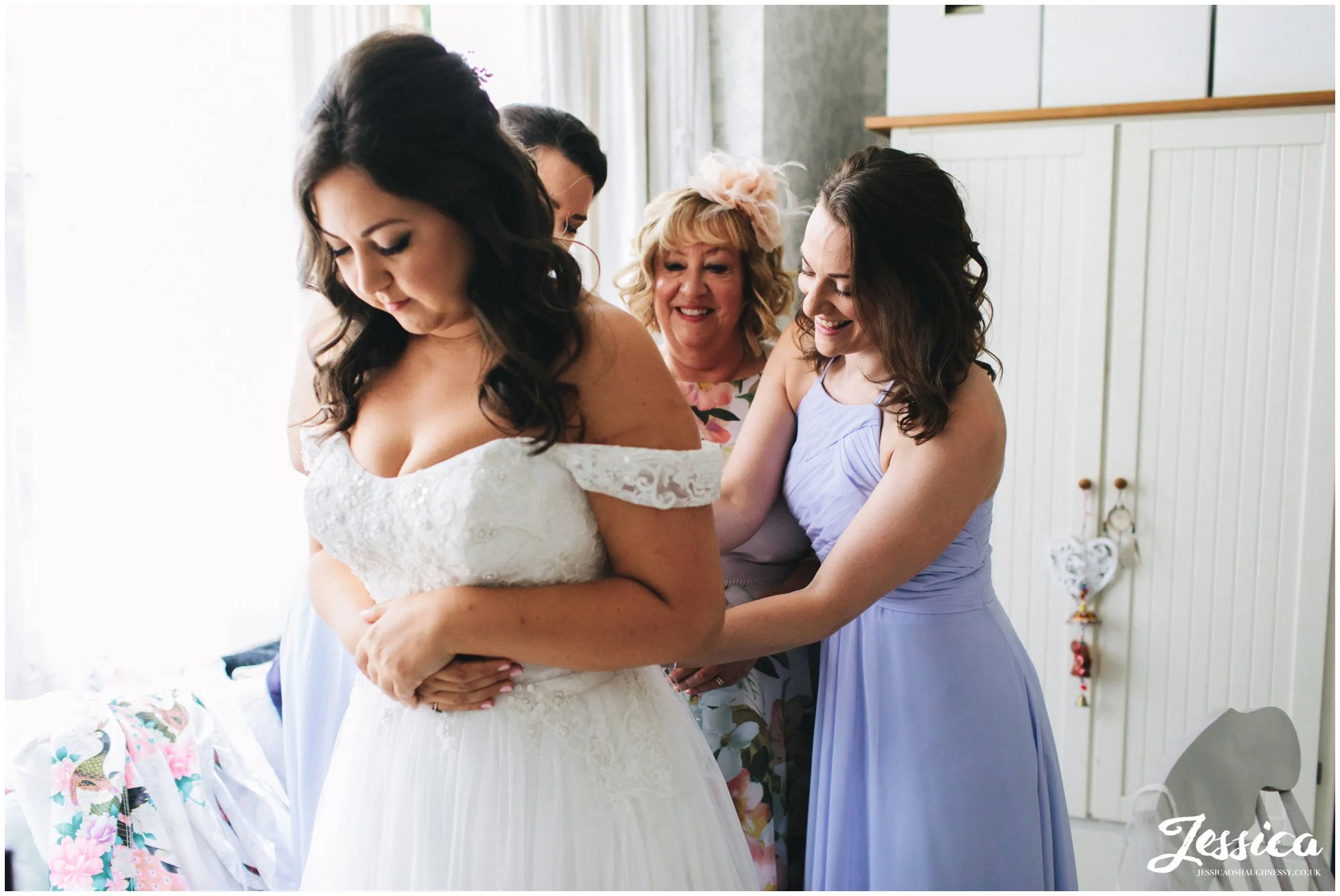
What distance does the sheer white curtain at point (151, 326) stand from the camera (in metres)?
1.77

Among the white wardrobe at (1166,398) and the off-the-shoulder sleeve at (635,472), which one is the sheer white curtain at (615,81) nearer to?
the white wardrobe at (1166,398)

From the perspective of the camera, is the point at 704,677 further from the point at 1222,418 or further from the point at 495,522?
the point at 1222,418

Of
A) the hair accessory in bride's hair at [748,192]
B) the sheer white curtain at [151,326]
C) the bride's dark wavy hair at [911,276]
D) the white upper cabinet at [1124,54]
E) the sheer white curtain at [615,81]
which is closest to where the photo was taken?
the bride's dark wavy hair at [911,276]

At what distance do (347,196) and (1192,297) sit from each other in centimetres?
242

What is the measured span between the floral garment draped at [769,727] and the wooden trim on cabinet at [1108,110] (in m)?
1.62

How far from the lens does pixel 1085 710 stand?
294 centimetres

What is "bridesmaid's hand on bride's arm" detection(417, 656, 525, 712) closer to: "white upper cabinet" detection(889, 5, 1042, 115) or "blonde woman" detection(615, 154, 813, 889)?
"blonde woman" detection(615, 154, 813, 889)

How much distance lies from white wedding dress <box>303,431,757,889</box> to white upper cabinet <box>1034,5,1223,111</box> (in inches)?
86.5

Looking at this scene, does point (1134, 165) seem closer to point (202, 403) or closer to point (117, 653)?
point (202, 403)

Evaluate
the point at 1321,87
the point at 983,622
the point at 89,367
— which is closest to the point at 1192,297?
the point at 1321,87

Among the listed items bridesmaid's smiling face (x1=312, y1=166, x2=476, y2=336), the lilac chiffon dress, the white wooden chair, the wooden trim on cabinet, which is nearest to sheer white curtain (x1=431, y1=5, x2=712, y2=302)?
the wooden trim on cabinet

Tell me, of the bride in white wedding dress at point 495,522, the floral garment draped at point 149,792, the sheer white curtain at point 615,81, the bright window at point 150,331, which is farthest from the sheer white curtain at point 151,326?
the bride in white wedding dress at point 495,522

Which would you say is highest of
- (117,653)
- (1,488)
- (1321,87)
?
(1321,87)

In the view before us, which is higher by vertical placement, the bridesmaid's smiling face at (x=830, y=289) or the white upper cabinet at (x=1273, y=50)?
the white upper cabinet at (x=1273, y=50)
